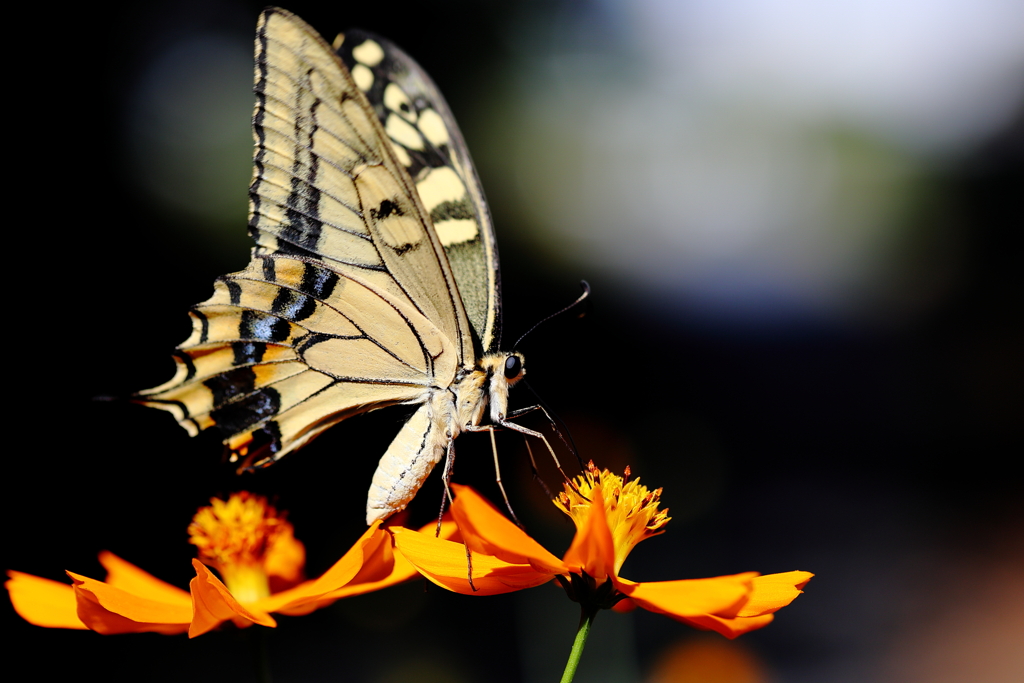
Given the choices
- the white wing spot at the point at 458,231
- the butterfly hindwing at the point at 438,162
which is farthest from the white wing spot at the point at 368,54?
the white wing spot at the point at 458,231

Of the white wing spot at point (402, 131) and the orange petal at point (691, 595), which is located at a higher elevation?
the white wing spot at point (402, 131)

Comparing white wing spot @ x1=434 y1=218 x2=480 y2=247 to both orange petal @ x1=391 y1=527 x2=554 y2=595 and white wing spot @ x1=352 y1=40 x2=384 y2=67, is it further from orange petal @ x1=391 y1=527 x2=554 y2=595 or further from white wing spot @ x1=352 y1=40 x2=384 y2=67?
orange petal @ x1=391 y1=527 x2=554 y2=595

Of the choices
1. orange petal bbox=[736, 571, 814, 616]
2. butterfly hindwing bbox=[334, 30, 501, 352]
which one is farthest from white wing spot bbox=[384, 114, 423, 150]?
orange petal bbox=[736, 571, 814, 616]

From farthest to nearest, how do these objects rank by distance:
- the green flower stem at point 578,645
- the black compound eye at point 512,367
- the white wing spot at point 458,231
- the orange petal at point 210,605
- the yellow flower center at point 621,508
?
the white wing spot at point 458,231
the black compound eye at point 512,367
the yellow flower center at point 621,508
the orange petal at point 210,605
the green flower stem at point 578,645

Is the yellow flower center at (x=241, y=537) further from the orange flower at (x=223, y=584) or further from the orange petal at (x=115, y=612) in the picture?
the orange petal at (x=115, y=612)

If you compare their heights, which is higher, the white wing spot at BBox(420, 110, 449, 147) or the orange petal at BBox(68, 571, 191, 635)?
the white wing spot at BBox(420, 110, 449, 147)

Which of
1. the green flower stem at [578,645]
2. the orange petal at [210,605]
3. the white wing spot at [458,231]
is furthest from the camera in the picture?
the white wing spot at [458,231]
